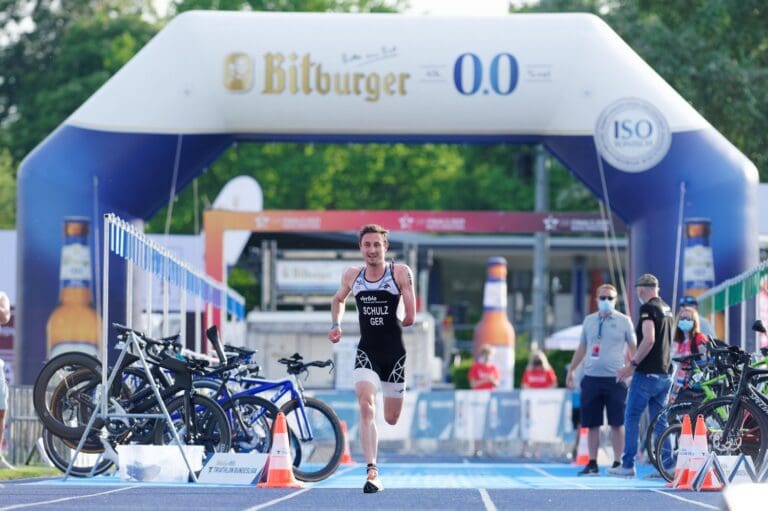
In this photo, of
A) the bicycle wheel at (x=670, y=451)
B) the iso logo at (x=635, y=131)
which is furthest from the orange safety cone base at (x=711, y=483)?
the iso logo at (x=635, y=131)

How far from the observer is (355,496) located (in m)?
12.0

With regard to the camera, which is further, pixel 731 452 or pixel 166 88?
pixel 166 88

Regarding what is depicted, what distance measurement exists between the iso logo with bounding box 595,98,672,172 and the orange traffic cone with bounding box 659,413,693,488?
7.77m

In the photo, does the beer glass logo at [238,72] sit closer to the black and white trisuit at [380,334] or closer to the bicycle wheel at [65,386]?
the bicycle wheel at [65,386]

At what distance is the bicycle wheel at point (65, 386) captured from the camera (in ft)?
47.0

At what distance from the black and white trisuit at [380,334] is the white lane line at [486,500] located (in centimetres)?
93

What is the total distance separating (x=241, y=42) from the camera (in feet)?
68.7

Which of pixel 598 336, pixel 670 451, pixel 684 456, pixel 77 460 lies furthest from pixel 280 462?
pixel 598 336

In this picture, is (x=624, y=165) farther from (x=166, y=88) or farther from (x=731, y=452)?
(x=731, y=452)

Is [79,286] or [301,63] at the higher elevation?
[301,63]

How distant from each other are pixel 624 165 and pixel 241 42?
486 centimetres

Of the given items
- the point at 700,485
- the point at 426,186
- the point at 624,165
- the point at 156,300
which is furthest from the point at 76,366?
the point at 426,186

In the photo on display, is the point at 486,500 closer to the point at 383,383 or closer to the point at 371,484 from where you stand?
the point at 371,484

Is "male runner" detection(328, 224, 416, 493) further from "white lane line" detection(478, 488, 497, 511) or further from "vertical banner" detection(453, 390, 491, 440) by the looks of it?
"vertical banner" detection(453, 390, 491, 440)
